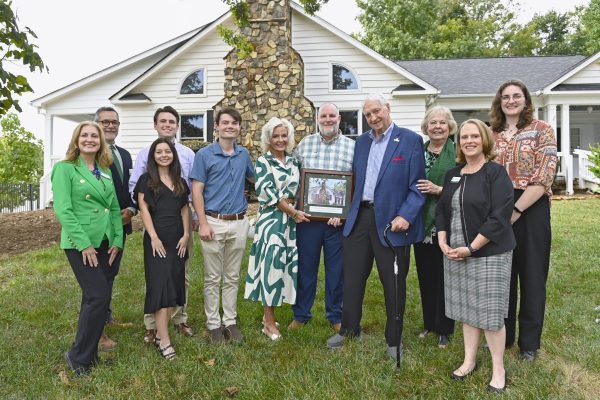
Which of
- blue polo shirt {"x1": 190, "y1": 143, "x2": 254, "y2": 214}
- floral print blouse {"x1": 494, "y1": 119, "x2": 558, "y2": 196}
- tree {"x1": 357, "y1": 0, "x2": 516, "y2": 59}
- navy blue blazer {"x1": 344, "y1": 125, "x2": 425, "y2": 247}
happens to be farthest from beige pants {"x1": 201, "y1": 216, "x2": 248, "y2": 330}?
tree {"x1": 357, "y1": 0, "x2": 516, "y2": 59}

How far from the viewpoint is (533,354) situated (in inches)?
148

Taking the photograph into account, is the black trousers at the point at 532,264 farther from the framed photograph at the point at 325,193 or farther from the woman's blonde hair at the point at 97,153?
the woman's blonde hair at the point at 97,153

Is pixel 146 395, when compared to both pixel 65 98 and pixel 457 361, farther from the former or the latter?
pixel 65 98

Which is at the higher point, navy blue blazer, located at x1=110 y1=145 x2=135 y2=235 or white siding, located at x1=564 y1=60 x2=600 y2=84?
white siding, located at x1=564 y1=60 x2=600 y2=84

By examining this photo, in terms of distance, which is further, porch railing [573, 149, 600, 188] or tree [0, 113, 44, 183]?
tree [0, 113, 44, 183]

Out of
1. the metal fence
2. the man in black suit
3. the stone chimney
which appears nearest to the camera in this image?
the man in black suit

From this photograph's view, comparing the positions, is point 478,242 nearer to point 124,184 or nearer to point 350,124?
point 124,184

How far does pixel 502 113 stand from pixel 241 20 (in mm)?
9365

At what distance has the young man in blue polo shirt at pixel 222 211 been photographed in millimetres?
4238

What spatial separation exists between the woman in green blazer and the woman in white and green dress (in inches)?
51.2

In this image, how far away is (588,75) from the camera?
1580 centimetres

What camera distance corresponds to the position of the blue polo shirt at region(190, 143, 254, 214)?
4.24 metres

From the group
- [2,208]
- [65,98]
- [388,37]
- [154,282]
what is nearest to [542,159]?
[154,282]

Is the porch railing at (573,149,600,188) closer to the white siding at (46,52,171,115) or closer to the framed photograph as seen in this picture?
the framed photograph
